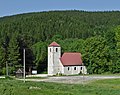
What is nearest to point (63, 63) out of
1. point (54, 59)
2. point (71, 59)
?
point (54, 59)

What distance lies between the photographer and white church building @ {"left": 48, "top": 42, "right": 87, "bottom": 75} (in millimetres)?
86062

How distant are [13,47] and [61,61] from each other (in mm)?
12394

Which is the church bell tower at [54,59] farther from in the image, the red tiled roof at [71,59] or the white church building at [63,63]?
the red tiled roof at [71,59]

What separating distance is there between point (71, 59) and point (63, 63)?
267 cm

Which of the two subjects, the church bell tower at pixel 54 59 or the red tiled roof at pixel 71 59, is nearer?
the church bell tower at pixel 54 59

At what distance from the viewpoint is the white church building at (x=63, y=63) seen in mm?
86062

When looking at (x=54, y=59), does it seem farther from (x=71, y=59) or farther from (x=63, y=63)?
(x=71, y=59)

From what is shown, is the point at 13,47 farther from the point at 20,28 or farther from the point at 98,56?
the point at 20,28

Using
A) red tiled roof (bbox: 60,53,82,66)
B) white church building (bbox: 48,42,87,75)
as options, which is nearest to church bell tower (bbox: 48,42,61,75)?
white church building (bbox: 48,42,87,75)

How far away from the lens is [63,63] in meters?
86.2

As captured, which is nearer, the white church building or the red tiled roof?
the white church building

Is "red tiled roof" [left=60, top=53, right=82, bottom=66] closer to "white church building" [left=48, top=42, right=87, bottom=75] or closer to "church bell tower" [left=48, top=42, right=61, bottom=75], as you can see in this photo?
"white church building" [left=48, top=42, right=87, bottom=75]

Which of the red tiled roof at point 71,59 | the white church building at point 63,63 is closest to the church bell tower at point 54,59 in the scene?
the white church building at point 63,63

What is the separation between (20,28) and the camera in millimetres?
180500
